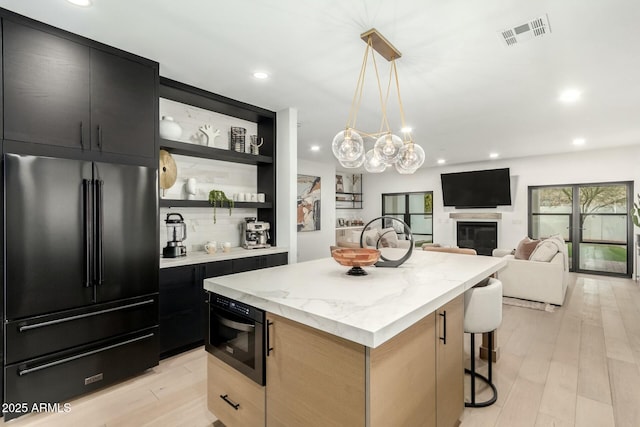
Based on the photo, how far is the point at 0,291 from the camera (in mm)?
1923

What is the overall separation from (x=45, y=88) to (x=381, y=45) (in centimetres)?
238

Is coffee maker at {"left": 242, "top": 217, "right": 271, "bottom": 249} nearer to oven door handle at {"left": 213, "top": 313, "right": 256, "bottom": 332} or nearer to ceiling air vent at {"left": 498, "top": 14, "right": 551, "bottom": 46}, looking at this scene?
oven door handle at {"left": 213, "top": 313, "right": 256, "bottom": 332}

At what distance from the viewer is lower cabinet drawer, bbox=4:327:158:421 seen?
2.00 m

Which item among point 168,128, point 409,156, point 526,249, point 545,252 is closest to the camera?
point 409,156

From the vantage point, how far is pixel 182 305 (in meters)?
2.91

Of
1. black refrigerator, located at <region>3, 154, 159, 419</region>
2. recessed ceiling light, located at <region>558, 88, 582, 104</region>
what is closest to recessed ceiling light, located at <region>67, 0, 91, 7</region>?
black refrigerator, located at <region>3, 154, 159, 419</region>

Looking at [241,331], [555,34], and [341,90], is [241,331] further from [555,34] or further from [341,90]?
[555,34]

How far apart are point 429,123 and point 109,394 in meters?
4.71

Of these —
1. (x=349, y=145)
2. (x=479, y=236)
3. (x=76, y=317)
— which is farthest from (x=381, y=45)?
(x=479, y=236)

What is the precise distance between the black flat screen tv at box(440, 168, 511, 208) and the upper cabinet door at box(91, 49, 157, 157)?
7369mm

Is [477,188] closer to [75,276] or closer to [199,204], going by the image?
[199,204]

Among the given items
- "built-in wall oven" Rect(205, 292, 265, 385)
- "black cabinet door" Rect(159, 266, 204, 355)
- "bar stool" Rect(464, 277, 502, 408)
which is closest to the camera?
"built-in wall oven" Rect(205, 292, 265, 385)

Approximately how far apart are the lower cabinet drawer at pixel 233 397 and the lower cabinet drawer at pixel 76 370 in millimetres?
1015

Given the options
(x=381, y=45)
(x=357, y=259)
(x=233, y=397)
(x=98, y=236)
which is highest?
(x=381, y=45)
